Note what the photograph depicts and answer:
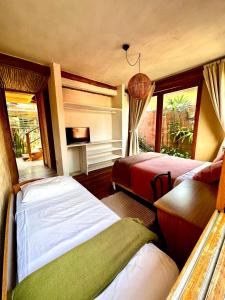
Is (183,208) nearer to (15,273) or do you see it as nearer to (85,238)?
(85,238)

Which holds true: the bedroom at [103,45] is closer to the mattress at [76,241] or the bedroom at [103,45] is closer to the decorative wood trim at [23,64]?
the decorative wood trim at [23,64]

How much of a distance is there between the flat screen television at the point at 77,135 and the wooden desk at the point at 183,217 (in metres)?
2.67

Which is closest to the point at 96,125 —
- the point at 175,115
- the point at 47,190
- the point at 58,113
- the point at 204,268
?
the point at 58,113

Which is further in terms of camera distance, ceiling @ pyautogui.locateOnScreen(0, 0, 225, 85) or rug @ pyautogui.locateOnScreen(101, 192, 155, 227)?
rug @ pyautogui.locateOnScreen(101, 192, 155, 227)

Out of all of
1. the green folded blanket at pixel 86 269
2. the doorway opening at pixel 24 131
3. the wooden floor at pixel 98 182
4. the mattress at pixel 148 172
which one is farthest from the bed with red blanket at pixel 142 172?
the doorway opening at pixel 24 131

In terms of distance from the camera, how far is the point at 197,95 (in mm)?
3033

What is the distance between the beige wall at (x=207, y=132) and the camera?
111 inches

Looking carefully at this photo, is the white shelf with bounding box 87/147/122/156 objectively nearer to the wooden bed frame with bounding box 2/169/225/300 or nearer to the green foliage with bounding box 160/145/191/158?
the green foliage with bounding box 160/145/191/158

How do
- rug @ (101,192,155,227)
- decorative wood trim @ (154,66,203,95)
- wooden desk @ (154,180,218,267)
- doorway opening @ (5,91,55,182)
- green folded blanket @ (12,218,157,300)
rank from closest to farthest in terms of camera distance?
green folded blanket @ (12,218,157,300), wooden desk @ (154,180,218,267), rug @ (101,192,155,227), decorative wood trim @ (154,66,203,95), doorway opening @ (5,91,55,182)

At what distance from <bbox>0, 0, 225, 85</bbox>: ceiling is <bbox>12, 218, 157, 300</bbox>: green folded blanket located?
2187 millimetres

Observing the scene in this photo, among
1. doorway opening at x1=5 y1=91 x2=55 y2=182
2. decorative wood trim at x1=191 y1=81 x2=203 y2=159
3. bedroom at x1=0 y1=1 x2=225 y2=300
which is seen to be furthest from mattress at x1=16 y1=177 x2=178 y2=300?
doorway opening at x1=5 y1=91 x2=55 y2=182

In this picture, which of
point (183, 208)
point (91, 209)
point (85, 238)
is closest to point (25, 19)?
point (91, 209)

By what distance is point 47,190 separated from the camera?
60.6 inches

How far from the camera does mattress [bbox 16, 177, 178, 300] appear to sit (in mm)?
649
